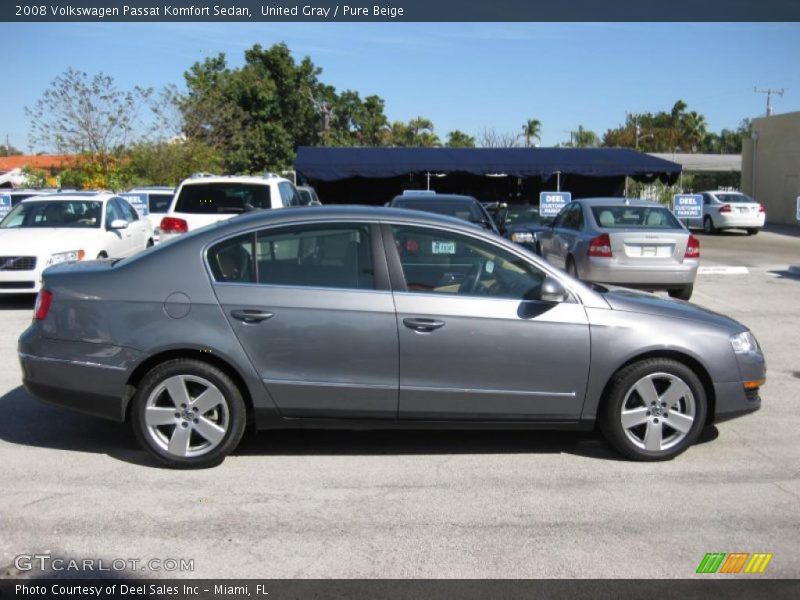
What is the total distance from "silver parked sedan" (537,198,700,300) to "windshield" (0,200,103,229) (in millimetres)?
7064

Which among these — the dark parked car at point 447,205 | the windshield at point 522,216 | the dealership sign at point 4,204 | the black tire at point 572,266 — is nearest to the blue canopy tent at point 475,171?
the windshield at point 522,216

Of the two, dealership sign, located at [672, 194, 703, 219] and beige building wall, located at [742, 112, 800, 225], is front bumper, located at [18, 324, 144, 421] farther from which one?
beige building wall, located at [742, 112, 800, 225]

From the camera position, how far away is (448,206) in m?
13.2

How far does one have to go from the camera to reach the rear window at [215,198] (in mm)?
12203

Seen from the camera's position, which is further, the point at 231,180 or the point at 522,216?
the point at 522,216

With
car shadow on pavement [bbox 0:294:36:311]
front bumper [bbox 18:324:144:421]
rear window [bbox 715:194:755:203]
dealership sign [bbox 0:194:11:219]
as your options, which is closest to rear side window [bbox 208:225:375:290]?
front bumper [bbox 18:324:144:421]

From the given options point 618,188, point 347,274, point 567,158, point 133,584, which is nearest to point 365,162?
point 567,158

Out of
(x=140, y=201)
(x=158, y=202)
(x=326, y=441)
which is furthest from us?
(x=158, y=202)

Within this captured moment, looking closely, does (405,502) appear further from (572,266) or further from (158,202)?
(158,202)

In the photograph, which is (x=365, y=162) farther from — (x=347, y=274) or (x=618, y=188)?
(x=347, y=274)

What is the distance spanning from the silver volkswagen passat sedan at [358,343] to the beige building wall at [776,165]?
109 ft

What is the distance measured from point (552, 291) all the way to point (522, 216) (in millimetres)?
16280

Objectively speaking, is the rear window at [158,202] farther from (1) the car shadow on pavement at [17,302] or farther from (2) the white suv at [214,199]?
(2) the white suv at [214,199]

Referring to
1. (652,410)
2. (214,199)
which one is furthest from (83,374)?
(214,199)
